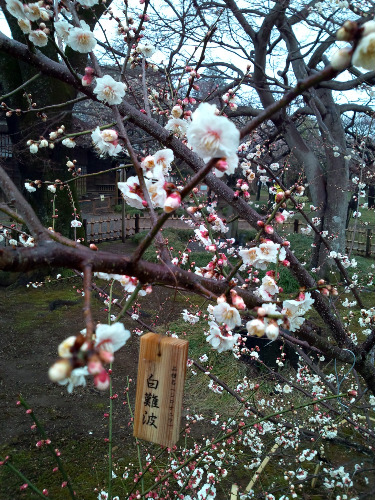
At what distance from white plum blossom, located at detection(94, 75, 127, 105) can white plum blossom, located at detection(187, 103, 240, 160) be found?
76 cm

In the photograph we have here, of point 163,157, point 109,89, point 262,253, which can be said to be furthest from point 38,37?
point 262,253

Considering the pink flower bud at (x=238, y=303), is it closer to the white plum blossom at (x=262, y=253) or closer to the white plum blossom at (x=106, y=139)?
the white plum blossom at (x=262, y=253)

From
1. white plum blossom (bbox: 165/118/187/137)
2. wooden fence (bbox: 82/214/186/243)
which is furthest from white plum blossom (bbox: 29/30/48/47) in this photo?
wooden fence (bbox: 82/214/186/243)

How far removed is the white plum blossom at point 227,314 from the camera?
3.27 feet

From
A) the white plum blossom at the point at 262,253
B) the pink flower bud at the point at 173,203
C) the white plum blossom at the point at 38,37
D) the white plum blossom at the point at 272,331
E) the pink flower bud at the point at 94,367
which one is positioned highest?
the white plum blossom at the point at 38,37

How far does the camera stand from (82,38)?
1591 millimetres

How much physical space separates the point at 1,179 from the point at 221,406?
3440 mm

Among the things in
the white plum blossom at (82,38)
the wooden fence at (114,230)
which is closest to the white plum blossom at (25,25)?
the white plum blossom at (82,38)

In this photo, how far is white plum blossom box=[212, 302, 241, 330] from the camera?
3.27ft

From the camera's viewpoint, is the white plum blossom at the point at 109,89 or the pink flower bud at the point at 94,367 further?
the white plum blossom at the point at 109,89

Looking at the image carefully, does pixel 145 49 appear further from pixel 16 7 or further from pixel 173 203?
pixel 173 203

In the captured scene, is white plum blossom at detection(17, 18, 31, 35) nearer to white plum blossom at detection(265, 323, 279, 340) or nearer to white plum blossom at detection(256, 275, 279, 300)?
white plum blossom at detection(256, 275, 279, 300)

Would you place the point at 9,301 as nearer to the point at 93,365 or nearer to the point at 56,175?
the point at 56,175

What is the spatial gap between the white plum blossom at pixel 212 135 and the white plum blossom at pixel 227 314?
40cm
